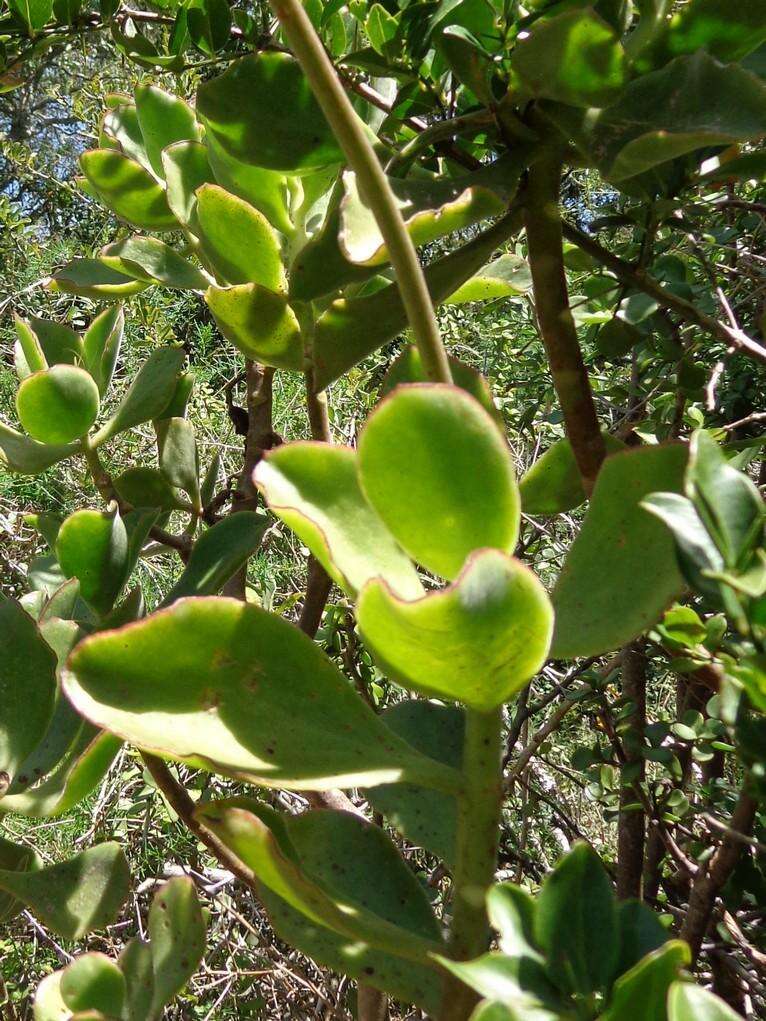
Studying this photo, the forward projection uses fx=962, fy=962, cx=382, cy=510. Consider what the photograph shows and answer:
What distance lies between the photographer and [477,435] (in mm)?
345

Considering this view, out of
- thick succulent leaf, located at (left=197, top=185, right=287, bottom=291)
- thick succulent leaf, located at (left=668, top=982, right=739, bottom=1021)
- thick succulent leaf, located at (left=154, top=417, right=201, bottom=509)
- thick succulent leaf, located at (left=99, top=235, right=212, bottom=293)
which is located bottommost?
thick succulent leaf, located at (left=668, top=982, right=739, bottom=1021)

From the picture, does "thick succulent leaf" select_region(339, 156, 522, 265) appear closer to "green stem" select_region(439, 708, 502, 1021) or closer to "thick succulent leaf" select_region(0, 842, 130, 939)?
"green stem" select_region(439, 708, 502, 1021)

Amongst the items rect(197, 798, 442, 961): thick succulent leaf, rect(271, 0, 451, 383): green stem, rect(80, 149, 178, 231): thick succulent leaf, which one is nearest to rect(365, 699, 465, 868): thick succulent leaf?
rect(197, 798, 442, 961): thick succulent leaf

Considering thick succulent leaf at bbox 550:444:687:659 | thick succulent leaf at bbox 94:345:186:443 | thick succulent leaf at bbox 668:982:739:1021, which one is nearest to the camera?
thick succulent leaf at bbox 668:982:739:1021

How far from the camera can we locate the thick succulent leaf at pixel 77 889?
1.71 ft

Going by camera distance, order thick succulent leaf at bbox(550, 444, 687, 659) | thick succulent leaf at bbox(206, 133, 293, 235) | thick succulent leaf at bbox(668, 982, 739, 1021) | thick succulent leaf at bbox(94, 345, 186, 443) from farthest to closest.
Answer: thick succulent leaf at bbox(94, 345, 186, 443), thick succulent leaf at bbox(206, 133, 293, 235), thick succulent leaf at bbox(550, 444, 687, 659), thick succulent leaf at bbox(668, 982, 739, 1021)

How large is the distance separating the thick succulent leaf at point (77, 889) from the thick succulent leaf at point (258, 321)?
291 millimetres

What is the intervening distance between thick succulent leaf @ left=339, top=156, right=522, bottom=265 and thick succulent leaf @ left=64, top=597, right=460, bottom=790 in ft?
0.51

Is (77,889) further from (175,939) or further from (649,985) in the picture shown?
(649,985)

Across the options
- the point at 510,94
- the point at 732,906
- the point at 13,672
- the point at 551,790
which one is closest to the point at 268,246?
the point at 510,94

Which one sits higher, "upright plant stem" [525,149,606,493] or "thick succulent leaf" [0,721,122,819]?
"upright plant stem" [525,149,606,493]

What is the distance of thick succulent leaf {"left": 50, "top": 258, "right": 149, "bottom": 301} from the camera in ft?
2.36

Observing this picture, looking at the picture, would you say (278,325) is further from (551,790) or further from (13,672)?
(551,790)

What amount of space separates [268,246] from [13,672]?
0.28 metres
